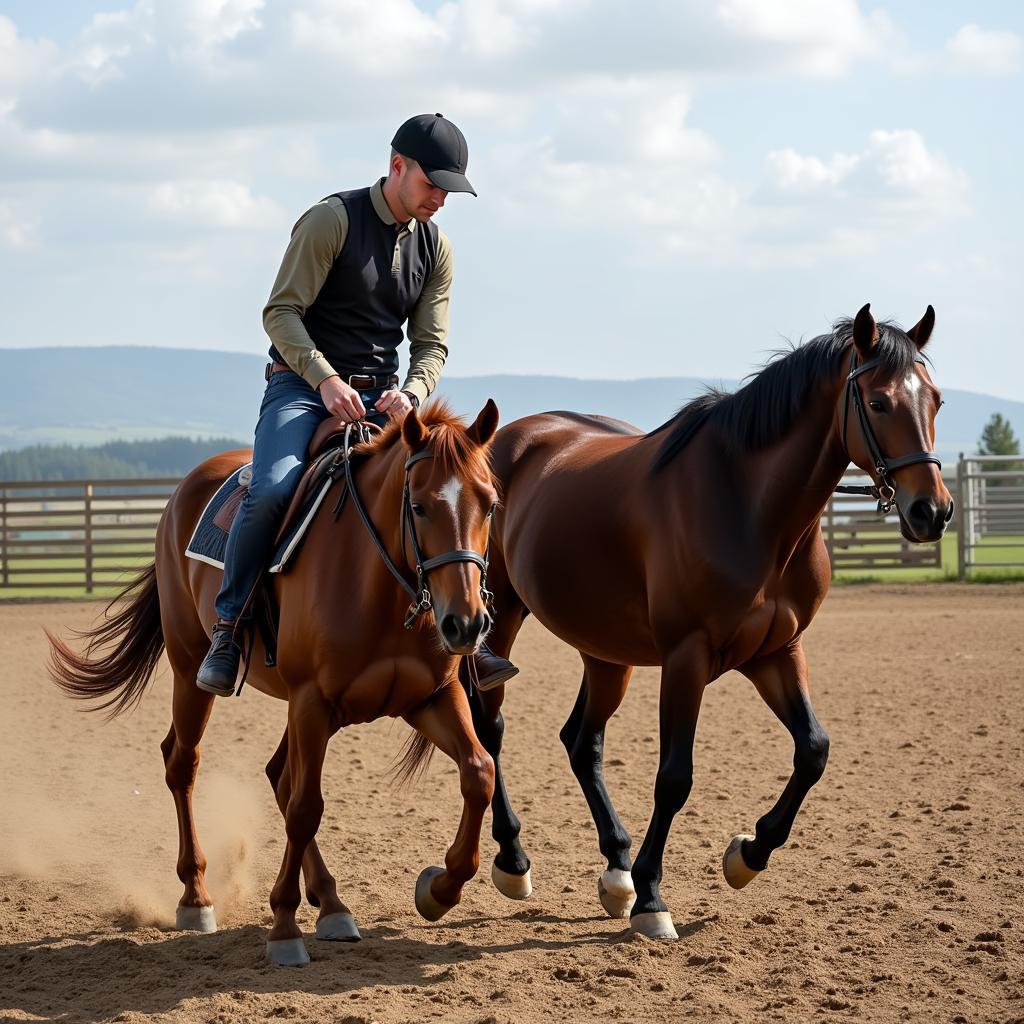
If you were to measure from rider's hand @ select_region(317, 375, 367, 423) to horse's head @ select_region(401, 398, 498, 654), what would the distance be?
68cm

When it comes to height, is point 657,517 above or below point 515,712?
above

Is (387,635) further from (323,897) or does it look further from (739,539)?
(739,539)

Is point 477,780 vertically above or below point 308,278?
below

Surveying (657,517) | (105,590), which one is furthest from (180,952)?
(105,590)

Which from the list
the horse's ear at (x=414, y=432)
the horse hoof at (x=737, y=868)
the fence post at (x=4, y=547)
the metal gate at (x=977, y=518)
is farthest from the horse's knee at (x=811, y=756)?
the fence post at (x=4, y=547)

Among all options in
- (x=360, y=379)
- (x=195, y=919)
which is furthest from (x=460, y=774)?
(x=360, y=379)

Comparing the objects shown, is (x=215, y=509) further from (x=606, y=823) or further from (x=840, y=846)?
(x=840, y=846)

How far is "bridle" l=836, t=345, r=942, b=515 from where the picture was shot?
4657 mm

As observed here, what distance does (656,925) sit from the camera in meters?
5.05

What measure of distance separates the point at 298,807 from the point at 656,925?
1.41m

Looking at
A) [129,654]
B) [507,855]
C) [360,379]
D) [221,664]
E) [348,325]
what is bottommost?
[507,855]

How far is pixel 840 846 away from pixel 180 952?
305 cm

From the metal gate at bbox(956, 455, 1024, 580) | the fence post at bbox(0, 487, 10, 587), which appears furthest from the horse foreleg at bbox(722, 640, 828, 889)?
the fence post at bbox(0, 487, 10, 587)

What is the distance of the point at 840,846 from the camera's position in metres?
6.36
